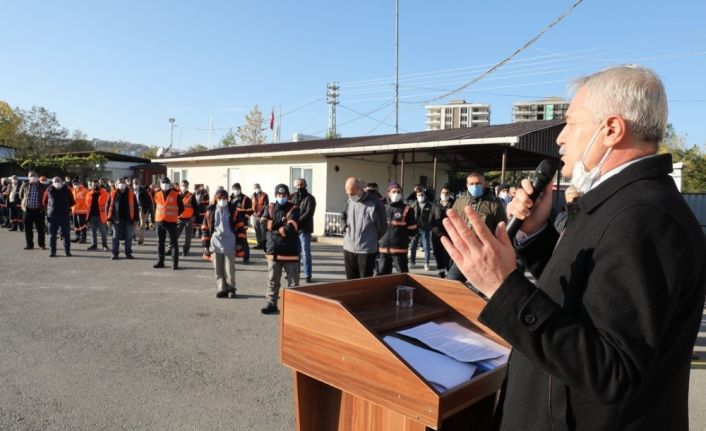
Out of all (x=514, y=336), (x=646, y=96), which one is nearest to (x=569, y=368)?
(x=514, y=336)

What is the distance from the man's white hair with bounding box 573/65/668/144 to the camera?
4.24ft

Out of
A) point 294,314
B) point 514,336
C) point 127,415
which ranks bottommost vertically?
point 127,415

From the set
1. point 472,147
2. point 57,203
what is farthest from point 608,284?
point 472,147

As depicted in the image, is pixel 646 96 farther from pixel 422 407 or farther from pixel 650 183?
pixel 422 407

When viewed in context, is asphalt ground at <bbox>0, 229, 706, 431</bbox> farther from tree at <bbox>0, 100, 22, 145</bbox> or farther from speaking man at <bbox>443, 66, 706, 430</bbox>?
tree at <bbox>0, 100, 22, 145</bbox>

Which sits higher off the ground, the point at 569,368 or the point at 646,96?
the point at 646,96

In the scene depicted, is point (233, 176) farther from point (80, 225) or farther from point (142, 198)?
point (142, 198)

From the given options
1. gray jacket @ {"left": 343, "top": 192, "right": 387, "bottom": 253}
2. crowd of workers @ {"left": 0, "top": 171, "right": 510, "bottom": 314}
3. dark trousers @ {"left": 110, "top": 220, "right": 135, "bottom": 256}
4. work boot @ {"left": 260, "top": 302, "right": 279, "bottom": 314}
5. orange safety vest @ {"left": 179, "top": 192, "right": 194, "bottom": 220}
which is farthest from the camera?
orange safety vest @ {"left": 179, "top": 192, "right": 194, "bottom": 220}

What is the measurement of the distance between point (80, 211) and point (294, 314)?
15426mm

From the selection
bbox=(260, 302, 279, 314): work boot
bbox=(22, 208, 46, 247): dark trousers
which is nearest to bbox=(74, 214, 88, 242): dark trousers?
bbox=(22, 208, 46, 247): dark trousers

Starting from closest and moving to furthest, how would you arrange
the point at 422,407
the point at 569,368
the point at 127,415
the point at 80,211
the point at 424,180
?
1. the point at 569,368
2. the point at 422,407
3. the point at 127,415
4. the point at 80,211
5. the point at 424,180

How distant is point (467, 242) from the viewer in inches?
52.8

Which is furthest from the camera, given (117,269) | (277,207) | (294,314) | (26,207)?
(26,207)

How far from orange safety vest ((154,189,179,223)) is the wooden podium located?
919cm
